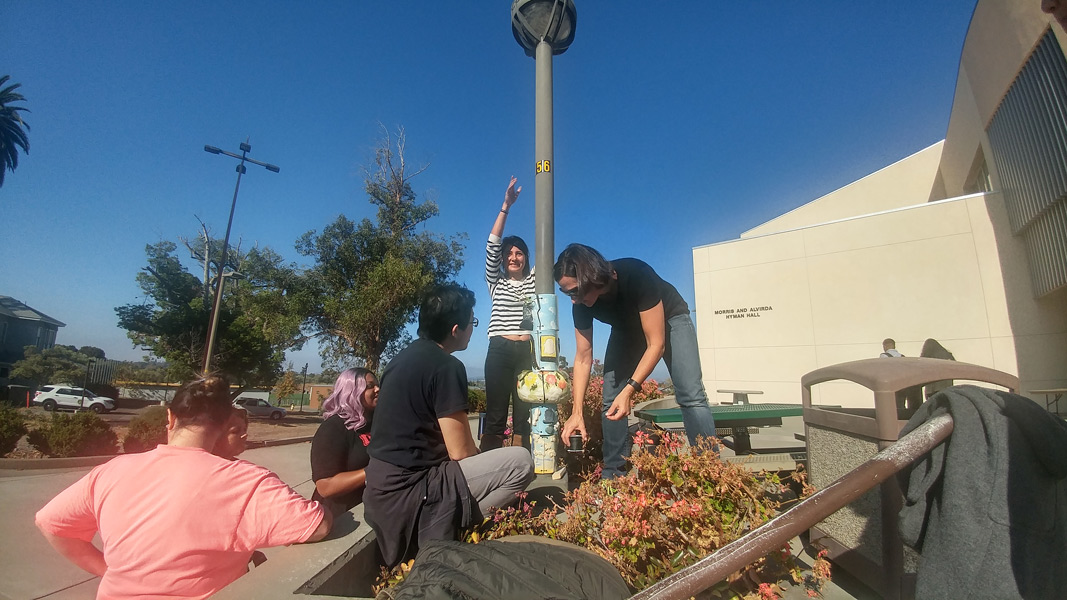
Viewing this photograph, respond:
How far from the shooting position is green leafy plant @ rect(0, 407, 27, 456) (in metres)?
6.93

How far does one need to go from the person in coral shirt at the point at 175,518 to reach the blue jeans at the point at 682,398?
5.31 ft

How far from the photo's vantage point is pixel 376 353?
58.4 ft

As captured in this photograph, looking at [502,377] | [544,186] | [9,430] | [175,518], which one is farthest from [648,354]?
[9,430]

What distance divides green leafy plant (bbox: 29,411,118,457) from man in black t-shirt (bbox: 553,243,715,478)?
343 inches

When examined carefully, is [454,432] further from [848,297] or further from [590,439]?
[848,297]

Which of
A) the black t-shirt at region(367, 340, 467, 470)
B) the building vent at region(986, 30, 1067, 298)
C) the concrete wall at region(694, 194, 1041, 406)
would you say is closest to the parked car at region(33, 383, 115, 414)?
the concrete wall at region(694, 194, 1041, 406)

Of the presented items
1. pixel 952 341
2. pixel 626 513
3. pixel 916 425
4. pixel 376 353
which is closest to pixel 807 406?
pixel 916 425

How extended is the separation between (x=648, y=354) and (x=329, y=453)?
189 centimetres

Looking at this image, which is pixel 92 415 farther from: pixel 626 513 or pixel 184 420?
pixel 626 513

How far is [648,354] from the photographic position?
2.57m

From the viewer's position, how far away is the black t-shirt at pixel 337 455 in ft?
8.50

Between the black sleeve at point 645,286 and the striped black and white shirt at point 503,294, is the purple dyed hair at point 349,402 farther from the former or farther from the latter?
the black sleeve at point 645,286

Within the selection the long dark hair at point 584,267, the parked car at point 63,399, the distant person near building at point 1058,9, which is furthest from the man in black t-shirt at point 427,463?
the parked car at point 63,399

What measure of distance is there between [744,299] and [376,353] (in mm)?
13376
